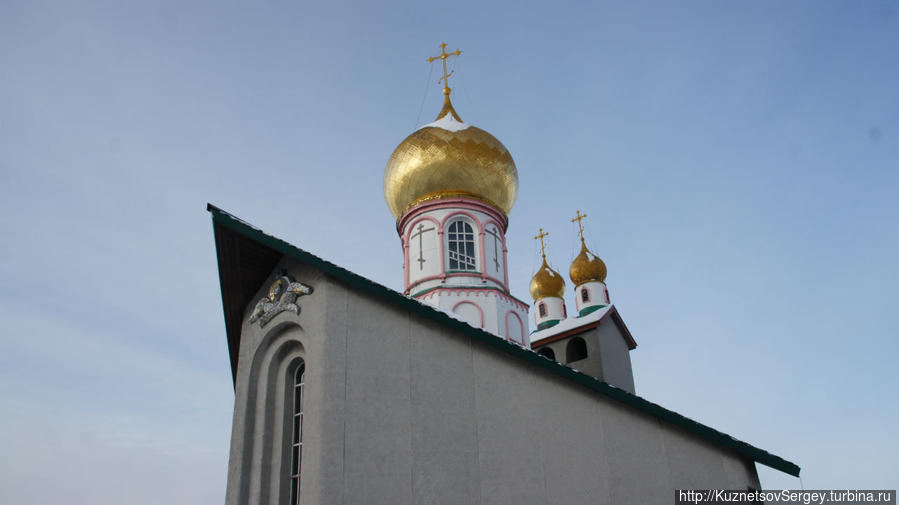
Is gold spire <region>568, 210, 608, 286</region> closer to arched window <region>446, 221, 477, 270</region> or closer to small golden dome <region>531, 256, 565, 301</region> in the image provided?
small golden dome <region>531, 256, 565, 301</region>

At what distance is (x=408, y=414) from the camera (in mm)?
8875

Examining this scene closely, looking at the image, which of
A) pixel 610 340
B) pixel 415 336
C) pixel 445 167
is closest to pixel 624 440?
pixel 415 336

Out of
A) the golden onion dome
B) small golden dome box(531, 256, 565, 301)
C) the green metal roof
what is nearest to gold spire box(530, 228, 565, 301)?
small golden dome box(531, 256, 565, 301)

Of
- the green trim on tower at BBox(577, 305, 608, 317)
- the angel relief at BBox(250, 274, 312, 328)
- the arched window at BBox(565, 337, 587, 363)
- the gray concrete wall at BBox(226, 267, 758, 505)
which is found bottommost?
the gray concrete wall at BBox(226, 267, 758, 505)

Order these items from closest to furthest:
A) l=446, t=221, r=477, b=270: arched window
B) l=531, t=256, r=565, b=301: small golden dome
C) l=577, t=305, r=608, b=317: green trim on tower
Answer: l=446, t=221, r=477, b=270: arched window, l=577, t=305, r=608, b=317: green trim on tower, l=531, t=256, r=565, b=301: small golden dome

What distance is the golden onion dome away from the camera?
65.0ft

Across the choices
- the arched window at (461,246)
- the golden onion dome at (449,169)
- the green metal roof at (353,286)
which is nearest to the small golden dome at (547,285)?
the golden onion dome at (449,169)

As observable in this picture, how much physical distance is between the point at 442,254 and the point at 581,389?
941 centimetres

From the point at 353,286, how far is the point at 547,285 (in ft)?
62.1

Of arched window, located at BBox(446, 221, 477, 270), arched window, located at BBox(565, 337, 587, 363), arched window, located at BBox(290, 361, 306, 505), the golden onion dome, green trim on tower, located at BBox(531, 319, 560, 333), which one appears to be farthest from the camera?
green trim on tower, located at BBox(531, 319, 560, 333)

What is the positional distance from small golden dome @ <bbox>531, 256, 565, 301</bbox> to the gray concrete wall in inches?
663

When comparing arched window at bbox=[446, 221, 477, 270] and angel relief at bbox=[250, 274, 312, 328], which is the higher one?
arched window at bbox=[446, 221, 477, 270]

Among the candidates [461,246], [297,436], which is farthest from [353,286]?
[461,246]

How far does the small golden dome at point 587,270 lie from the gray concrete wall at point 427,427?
52.7ft
